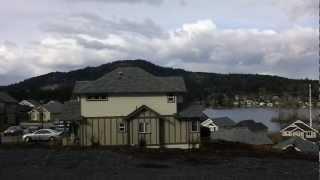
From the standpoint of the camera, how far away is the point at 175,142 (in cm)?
5194

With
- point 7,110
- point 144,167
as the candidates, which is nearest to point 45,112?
point 7,110

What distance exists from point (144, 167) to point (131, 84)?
25.0 m

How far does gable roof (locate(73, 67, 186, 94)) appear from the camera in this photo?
173ft

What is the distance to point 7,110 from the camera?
11344 cm

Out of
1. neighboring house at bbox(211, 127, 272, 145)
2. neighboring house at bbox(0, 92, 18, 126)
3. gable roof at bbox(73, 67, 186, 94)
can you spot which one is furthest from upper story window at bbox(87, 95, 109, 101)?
neighboring house at bbox(0, 92, 18, 126)

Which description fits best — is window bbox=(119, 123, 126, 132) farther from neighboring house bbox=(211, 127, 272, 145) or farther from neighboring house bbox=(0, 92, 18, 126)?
neighboring house bbox=(0, 92, 18, 126)

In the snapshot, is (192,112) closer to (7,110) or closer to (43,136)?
(43,136)

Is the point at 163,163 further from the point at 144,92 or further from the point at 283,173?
the point at 144,92

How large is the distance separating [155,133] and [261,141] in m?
28.3

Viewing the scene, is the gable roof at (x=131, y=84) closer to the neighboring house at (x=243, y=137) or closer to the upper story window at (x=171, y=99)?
the upper story window at (x=171, y=99)

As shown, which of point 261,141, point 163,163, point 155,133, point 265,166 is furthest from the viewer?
point 261,141

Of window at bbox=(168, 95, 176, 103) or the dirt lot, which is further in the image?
window at bbox=(168, 95, 176, 103)

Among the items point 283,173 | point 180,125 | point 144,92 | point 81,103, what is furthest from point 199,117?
point 283,173

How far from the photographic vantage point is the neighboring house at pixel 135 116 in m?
51.6
